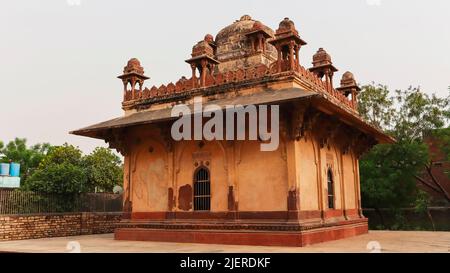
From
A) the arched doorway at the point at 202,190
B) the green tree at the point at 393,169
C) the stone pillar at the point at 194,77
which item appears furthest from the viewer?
the green tree at the point at 393,169

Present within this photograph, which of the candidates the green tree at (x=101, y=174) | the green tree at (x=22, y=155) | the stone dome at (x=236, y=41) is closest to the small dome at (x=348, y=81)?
the stone dome at (x=236, y=41)

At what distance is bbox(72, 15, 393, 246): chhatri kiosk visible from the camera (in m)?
11.0

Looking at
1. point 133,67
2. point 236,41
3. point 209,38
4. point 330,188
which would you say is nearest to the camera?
point 330,188

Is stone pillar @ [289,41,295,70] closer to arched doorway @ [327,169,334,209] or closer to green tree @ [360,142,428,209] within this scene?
arched doorway @ [327,169,334,209]

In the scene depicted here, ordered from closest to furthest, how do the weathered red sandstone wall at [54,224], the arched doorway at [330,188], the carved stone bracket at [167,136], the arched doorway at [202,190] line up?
the arched doorway at [202,190] < the carved stone bracket at [167,136] < the arched doorway at [330,188] < the weathered red sandstone wall at [54,224]

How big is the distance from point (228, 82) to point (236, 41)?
296 centimetres

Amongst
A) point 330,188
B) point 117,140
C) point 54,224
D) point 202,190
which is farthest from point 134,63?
point 330,188

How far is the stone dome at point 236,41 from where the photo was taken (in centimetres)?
1491

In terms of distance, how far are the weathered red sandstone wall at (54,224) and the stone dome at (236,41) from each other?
7788mm

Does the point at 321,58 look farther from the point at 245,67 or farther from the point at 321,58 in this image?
the point at 245,67

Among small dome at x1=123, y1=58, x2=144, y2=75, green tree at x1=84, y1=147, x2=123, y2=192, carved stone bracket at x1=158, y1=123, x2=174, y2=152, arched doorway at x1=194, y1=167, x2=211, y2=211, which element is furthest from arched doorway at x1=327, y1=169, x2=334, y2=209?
green tree at x1=84, y1=147, x2=123, y2=192

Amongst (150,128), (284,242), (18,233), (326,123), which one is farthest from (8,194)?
(326,123)

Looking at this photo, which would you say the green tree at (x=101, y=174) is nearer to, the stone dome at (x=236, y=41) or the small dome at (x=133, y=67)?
the small dome at (x=133, y=67)

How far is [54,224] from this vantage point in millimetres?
15516
